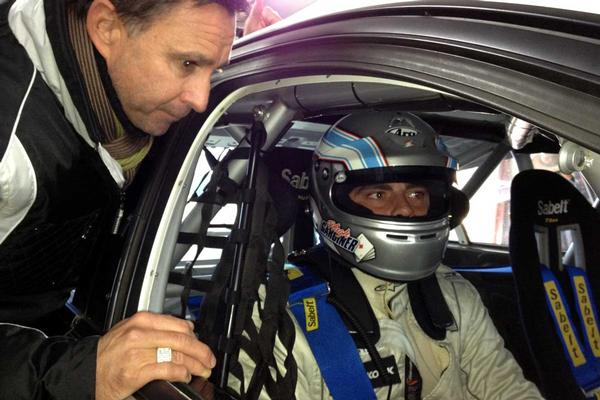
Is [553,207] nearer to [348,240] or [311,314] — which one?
[348,240]

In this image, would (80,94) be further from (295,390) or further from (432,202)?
(432,202)

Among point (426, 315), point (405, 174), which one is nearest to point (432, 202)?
point (405, 174)

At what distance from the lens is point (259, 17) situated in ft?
4.15

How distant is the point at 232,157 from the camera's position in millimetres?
1283

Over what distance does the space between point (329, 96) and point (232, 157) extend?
0.32 metres

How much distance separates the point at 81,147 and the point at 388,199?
3.06ft

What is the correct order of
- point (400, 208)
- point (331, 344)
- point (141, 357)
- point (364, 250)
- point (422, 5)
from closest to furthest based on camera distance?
1. point (422, 5)
2. point (141, 357)
3. point (331, 344)
4. point (364, 250)
5. point (400, 208)

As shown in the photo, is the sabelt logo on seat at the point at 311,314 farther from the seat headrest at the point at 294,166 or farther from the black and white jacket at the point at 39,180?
the black and white jacket at the point at 39,180

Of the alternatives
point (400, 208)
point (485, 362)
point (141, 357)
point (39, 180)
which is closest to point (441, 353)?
point (485, 362)

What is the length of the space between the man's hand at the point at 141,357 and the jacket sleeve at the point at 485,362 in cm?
97

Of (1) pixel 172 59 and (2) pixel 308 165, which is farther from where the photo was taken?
(2) pixel 308 165

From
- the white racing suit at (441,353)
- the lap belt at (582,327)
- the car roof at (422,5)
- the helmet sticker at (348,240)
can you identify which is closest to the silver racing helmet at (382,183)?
the helmet sticker at (348,240)

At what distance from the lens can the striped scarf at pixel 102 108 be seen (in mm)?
886

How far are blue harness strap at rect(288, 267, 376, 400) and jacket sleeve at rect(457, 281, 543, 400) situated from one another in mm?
423
